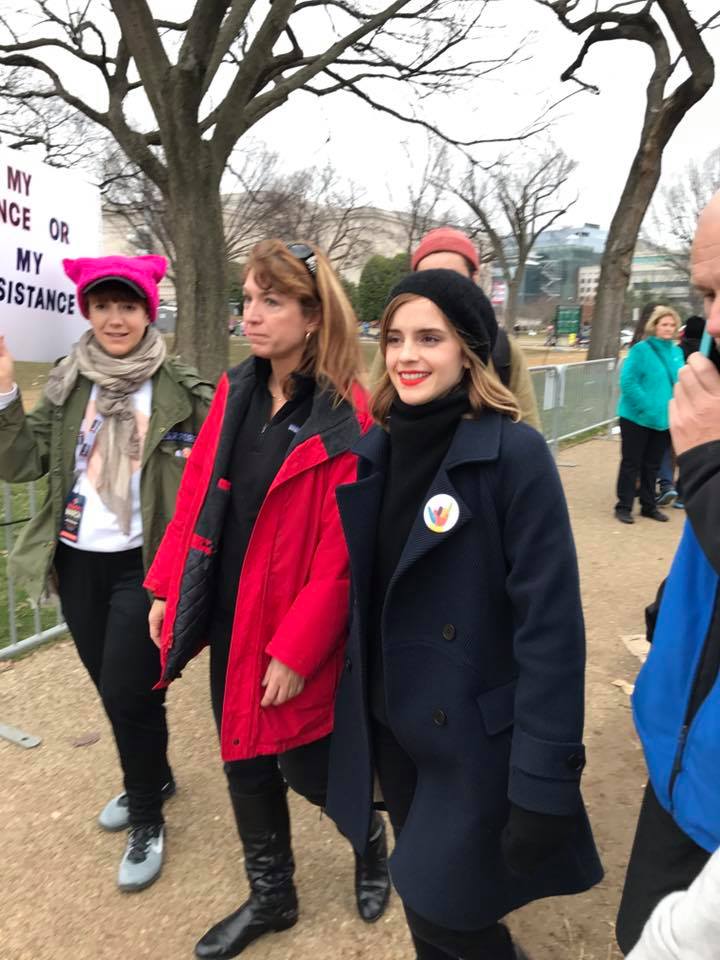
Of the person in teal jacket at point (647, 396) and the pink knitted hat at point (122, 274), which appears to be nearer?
the pink knitted hat at point (122, 274)

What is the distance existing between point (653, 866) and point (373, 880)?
4.03 feet

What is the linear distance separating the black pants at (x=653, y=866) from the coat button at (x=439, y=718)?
438 millimetres

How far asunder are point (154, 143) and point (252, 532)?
10972 mm

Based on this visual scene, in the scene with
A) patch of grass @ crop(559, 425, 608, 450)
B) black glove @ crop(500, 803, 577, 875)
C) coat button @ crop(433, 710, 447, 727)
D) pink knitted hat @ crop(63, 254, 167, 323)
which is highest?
pink knitted hat @ crop(63, 254, 167, 323)

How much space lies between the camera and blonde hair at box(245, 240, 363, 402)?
6.70 feet

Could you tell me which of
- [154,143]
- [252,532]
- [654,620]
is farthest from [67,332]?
[154,143]

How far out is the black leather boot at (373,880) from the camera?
236 cm

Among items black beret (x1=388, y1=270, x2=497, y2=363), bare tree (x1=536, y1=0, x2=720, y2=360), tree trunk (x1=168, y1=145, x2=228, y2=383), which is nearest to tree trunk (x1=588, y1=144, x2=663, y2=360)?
bare tree (x1=536, y1=0, x2=720, y2=360)

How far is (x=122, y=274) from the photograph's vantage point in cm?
242

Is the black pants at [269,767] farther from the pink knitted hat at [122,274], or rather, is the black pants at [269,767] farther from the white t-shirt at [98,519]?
the pink knitted hat at [122,274]

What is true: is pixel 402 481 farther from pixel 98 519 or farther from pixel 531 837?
pixel 98 519

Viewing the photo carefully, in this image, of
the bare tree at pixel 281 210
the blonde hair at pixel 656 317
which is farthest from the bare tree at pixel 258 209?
the blonde hair at pixel 656 317

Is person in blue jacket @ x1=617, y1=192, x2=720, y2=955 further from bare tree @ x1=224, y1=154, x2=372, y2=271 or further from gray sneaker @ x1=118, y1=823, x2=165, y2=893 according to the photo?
bare tree @ x1=224, y1=154, x2=372, y2=271

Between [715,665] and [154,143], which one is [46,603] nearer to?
[715,665]
